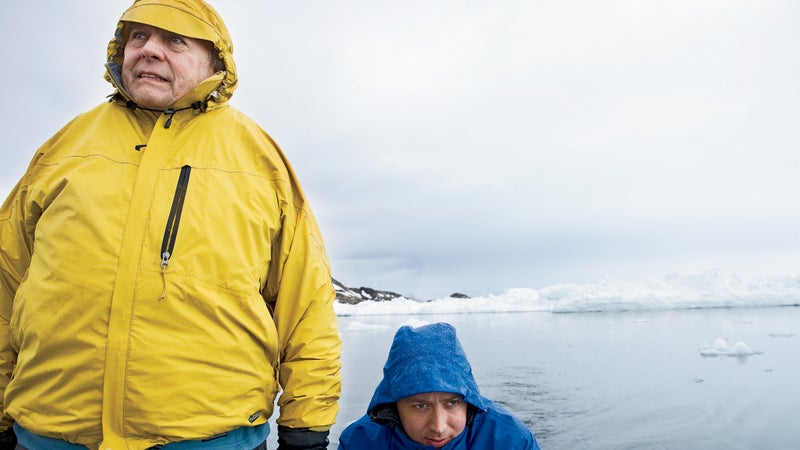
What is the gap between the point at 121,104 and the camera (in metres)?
1.52

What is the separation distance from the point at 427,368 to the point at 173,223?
0.99 meters

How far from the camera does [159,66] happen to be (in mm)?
1471

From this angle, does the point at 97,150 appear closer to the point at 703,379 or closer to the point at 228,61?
the point at 228,61

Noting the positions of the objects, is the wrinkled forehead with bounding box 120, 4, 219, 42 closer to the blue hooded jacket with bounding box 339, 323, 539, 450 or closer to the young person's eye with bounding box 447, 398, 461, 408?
the blue hooded jacket with bounding box 339, 323, 539, 450

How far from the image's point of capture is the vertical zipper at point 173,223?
50.1 inches

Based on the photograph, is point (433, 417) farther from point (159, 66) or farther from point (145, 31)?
point (145, 31)

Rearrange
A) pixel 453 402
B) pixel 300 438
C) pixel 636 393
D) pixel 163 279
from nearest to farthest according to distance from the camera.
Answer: pixel 163 279
pixel 300 438
pixel 453 402
pixel 636 393

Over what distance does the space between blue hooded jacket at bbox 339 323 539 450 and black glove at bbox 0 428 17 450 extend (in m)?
1.07

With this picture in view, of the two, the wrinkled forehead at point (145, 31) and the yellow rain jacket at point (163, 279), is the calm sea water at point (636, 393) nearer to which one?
the yellow rain jacket at point (163, 279)

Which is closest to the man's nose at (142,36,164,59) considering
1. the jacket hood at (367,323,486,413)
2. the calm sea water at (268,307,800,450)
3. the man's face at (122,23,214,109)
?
the man's face at (122,23,214,109)

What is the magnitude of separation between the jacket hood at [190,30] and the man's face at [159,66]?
1.6 inches

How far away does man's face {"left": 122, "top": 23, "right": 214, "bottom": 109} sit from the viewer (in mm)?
1460

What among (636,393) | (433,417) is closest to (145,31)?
(433,417)

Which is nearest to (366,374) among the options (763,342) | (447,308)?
(763,342)
